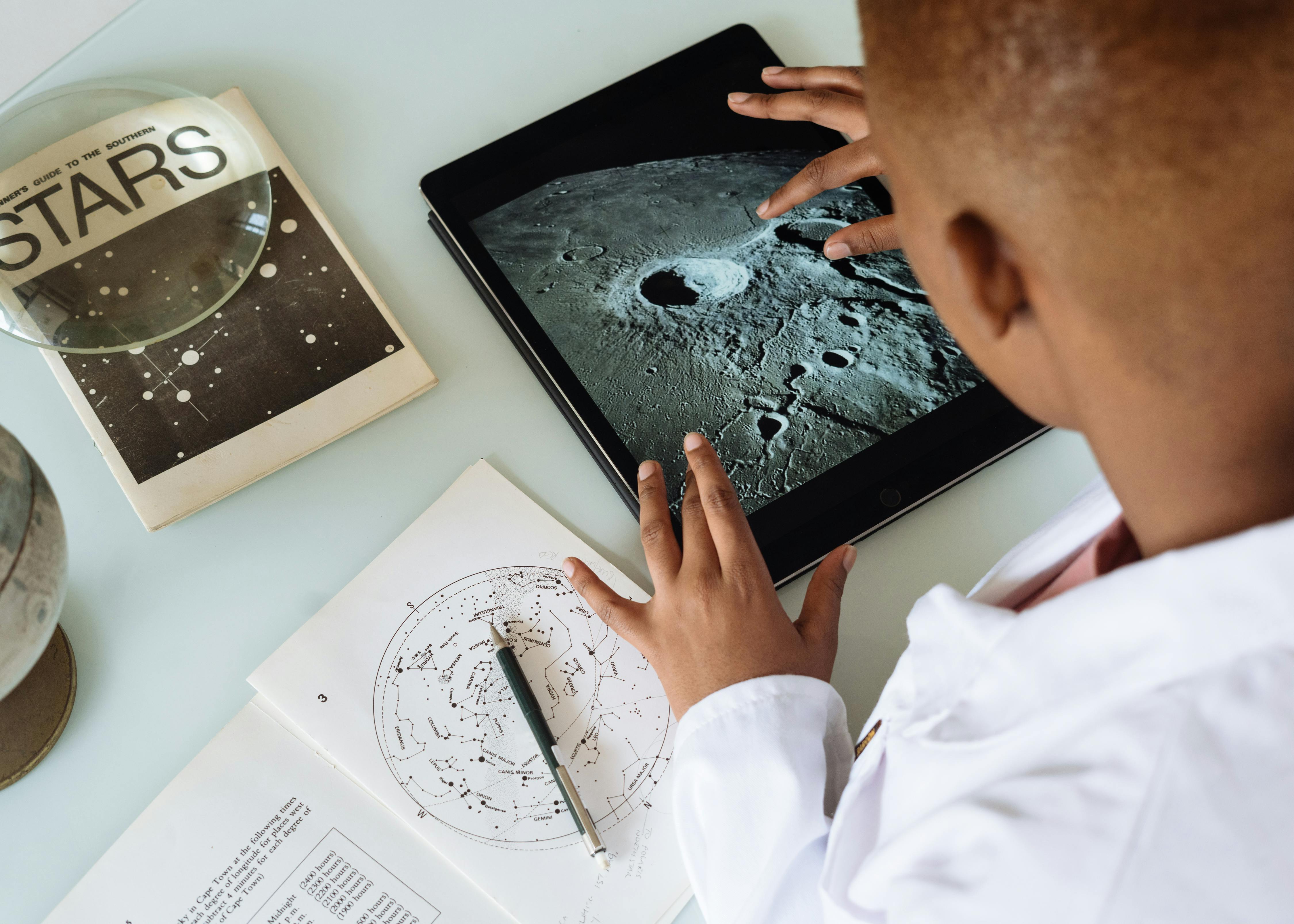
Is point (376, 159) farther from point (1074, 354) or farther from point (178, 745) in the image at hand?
point (1074, 354)

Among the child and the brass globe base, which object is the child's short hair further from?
the brass globe base

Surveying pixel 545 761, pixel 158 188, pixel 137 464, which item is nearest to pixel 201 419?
pixel 137 464

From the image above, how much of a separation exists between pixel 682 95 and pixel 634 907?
63cm

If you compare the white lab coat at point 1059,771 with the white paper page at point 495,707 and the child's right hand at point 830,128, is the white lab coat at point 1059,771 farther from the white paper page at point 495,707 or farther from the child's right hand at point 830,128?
the child's right hand at point 830,128

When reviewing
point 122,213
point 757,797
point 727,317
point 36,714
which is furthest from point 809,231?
point 36,714

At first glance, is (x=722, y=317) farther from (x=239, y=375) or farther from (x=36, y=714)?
(x=36, y=714)

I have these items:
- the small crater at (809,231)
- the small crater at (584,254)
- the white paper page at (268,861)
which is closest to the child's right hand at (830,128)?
the small crater at (809,231)

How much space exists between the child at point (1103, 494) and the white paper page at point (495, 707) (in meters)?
0.08

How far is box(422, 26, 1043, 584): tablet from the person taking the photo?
2.05ft

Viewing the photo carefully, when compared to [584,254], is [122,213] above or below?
above

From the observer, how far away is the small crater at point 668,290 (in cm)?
66

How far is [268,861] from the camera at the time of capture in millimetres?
549

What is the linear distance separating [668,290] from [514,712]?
33cm

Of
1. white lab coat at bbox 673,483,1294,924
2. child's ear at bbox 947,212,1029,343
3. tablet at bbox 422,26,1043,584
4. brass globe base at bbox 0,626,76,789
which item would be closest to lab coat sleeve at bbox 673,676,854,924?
white lab coat at bbox 673,483,1294,924
